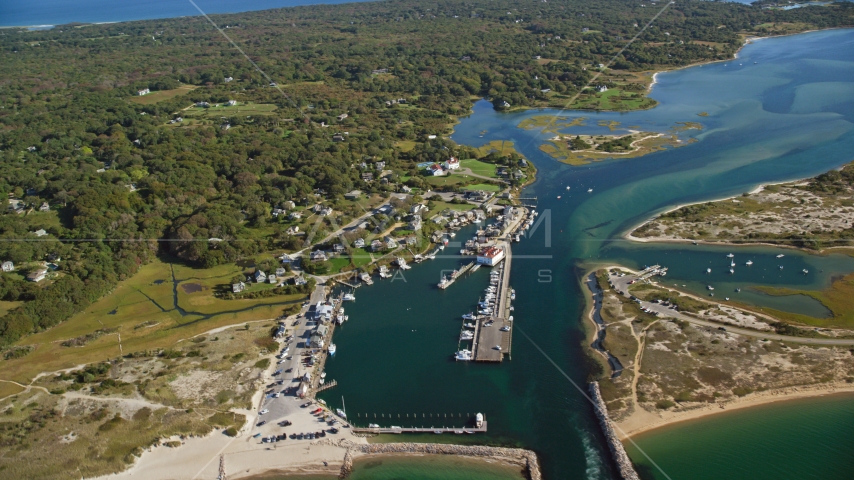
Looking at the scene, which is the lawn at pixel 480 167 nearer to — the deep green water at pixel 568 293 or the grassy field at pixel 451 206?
the deep green water at pixel 568 293

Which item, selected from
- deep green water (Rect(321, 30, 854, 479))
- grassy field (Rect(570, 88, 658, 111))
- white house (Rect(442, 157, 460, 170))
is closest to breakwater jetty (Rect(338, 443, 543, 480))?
deep green water (Rect(321, 30, 854, 479))

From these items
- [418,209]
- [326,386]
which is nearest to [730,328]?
[326,386]

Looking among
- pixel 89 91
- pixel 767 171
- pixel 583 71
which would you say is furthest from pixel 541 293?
pixel 89 91

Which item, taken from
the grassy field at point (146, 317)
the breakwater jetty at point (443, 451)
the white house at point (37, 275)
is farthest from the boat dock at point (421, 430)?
A: the white house at point (37, 275)

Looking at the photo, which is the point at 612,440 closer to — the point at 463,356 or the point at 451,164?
the point at 463,356

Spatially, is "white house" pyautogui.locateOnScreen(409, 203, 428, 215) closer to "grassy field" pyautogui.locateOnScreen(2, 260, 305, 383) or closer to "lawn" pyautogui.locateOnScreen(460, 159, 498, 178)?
"lawn" pyautogui.locateOnScreen(460, 159, 498, 178)

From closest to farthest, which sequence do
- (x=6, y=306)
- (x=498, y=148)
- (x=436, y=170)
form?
(x=6, y=306)
(x=436, y=170)
(x=498, y=148)
